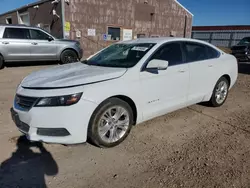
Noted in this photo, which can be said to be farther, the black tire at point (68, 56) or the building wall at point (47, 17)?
the building wall at point (47, 17)

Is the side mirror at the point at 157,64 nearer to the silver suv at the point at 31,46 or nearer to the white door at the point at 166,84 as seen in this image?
the white door at the point at 166,84

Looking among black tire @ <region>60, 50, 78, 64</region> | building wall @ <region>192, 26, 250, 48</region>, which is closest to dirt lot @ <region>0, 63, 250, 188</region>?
black tire @ <region>60, 50, 78, 64</region>

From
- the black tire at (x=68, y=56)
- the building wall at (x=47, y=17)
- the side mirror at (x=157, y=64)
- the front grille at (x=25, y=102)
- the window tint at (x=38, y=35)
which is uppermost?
the building wall at (x=47, y=17)

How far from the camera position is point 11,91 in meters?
6.05

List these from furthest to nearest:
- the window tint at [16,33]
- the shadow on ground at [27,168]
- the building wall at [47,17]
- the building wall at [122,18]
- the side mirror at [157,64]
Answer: the building wall at [122,18] < the building wall at [47,17] < the window tint at [16,33] < the side mirror at [157,64] < the shadow on ground at [27,168]

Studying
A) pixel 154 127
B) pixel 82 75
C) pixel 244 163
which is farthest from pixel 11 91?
pixel 244 163

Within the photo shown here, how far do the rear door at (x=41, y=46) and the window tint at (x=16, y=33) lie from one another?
0.22 meters

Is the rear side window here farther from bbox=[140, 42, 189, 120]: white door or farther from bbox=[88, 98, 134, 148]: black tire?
bbox=[88, 98, 134, 148]: black tire

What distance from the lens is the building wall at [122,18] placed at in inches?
560

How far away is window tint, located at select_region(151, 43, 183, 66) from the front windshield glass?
190 mm

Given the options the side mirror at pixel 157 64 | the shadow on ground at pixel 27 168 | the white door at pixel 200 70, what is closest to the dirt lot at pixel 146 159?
the shadow on ground at pixel 27 168

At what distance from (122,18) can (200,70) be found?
12.9 meters

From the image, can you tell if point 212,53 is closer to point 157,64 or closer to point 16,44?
point 157,64

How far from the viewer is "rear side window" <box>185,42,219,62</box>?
13.7 ft
